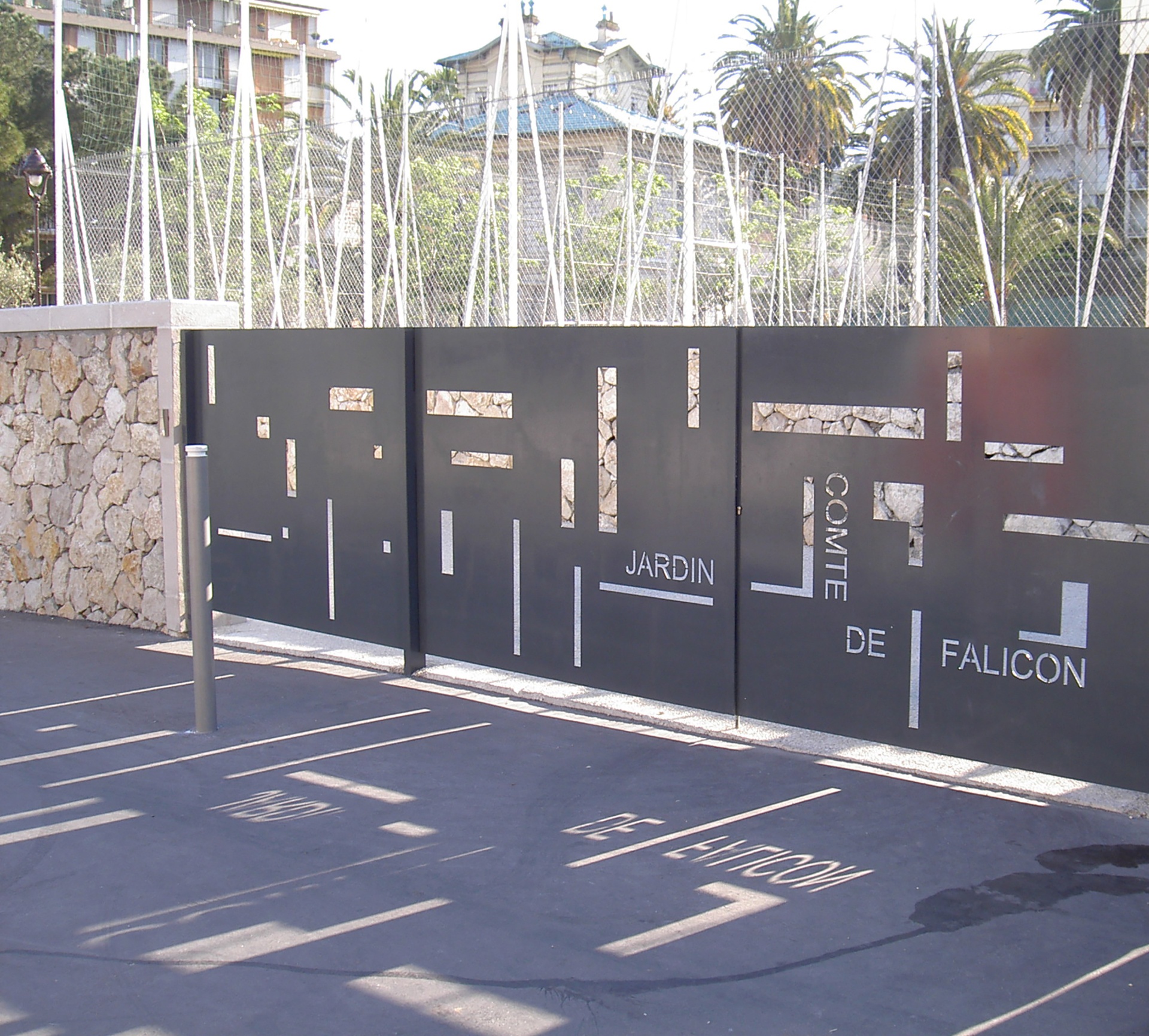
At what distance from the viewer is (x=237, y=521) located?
7.85 metres

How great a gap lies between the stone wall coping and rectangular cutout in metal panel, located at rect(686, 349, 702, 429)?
12.0 ft

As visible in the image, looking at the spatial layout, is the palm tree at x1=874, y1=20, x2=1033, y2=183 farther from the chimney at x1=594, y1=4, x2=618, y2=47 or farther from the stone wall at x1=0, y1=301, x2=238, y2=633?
the chimney at x1=594, y1=4, x2=618, y2=47

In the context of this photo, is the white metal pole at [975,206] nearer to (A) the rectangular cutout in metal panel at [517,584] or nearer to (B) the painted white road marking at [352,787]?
(A) the rectangular cutout in metal panel at [517,584]

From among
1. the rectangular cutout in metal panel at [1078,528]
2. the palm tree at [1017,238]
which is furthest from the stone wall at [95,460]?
the palm tree at [1017,238]

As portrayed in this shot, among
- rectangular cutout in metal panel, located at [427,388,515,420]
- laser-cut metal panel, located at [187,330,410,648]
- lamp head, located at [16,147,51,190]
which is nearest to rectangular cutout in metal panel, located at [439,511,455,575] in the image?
laser-cut metal panel, located at [187,330,410,648]

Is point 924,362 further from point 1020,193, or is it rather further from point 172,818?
point 1020,193

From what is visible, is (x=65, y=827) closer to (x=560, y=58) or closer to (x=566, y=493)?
(x=566, y=493)

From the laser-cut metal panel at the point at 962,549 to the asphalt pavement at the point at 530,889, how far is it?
33 centimetres

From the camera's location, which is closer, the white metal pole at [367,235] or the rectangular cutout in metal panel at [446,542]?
the rectangular cutout in metal panel at [446,542]

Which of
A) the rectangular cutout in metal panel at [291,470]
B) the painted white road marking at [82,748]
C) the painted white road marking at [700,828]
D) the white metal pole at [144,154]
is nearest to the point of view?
the painted white road marking at [700,828]

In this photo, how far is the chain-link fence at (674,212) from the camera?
10.4 metres

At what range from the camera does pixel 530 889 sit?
4227 millimetres

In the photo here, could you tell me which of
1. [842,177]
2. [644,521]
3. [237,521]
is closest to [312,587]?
[237,521]

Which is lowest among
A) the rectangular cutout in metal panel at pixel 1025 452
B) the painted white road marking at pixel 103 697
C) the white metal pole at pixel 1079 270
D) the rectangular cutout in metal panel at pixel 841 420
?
the painted white road marking at pixel 103 697
